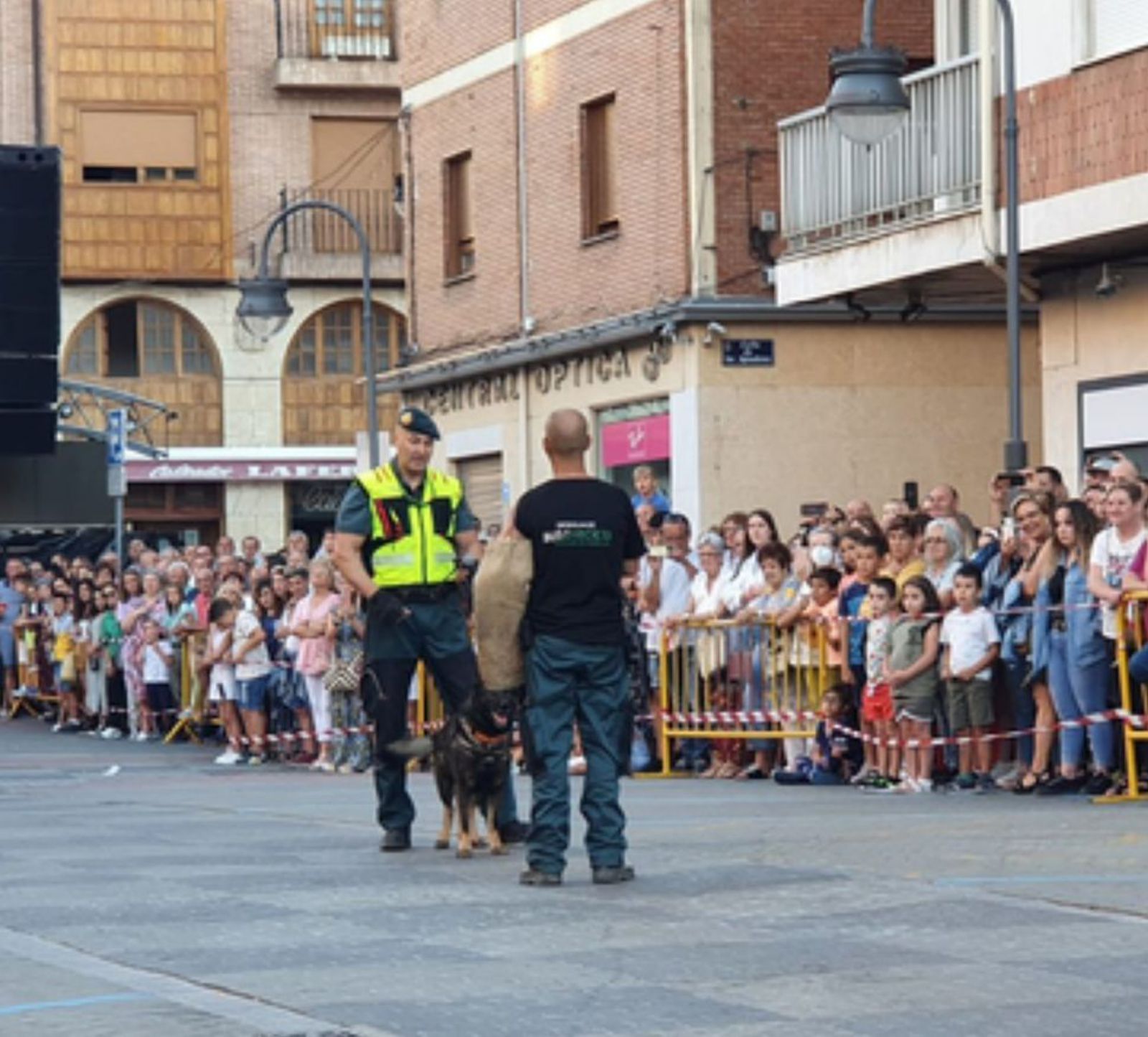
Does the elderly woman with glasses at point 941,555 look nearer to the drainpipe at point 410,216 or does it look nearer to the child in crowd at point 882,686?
the child in crowd at point 882,686

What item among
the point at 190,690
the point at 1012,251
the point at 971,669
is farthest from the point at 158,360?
the point at 971,669

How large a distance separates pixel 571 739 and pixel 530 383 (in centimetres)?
2120

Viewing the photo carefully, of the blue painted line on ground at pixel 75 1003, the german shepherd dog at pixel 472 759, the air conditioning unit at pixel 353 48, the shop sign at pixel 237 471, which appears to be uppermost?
the air conditioning unit at pixel 353 48

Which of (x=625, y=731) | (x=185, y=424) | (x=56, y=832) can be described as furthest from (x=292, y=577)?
(x=185, y=424)

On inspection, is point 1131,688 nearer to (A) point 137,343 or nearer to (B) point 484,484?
(B) point 484,484

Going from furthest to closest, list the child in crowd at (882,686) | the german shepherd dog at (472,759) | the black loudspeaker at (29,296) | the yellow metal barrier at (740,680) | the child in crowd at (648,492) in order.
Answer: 1. the black loudspeaker at (29,296)
2. the child in crowd at (648,492)
3. the yellow metal barrier at (740,680)
4. the child in crowd at (882,686)
5. the german shepherd dog at (472,759)

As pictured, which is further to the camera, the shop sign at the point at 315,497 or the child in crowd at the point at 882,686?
the shop sign at the point at 315,497

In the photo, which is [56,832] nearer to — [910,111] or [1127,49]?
[1127,49]

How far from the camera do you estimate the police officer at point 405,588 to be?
1386 centimetres

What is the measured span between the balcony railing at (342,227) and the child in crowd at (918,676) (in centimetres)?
3531

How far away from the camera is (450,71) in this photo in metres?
35.6

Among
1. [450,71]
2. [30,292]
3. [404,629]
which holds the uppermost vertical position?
[450,71]

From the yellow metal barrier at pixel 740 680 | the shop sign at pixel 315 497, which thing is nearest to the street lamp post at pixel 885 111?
the yellow metal barrier at pixel 740 680

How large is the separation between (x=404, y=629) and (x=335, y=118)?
134 ft
